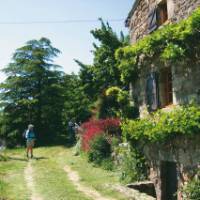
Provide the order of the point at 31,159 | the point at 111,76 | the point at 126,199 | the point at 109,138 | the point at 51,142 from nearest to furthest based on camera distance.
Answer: the point at 126,199, the point at 109,138, the point at 31,159, the point at 111,76, the point at 51,142

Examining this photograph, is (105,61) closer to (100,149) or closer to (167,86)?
(100,149)

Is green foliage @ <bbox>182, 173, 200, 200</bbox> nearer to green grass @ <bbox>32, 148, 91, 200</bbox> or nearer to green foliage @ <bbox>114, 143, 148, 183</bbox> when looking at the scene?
green grass @ <bbox>32, 148, 91, 200</bbox>

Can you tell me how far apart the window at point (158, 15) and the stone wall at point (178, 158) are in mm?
4451

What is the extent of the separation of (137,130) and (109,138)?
4829 mm

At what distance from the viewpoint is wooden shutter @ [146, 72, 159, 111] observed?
13648 mm

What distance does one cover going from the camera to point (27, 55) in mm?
31188

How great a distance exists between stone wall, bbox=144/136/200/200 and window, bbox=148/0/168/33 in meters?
4.45

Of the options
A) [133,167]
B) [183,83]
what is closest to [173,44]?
[183,83]

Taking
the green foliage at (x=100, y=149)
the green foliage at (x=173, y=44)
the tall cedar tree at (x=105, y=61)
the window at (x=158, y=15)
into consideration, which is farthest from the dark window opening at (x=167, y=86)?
the tall cedar tree at (x=105, y=61)

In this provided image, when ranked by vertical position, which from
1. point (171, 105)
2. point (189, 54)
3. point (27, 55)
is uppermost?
point (27, 55)

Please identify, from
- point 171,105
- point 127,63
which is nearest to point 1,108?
point 127,63

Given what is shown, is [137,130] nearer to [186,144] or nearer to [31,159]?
[186,144]

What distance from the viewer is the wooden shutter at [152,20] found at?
14.4 meters

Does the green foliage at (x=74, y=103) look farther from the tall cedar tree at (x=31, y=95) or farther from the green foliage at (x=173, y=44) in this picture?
the green foliage at (x=173, y=44)
